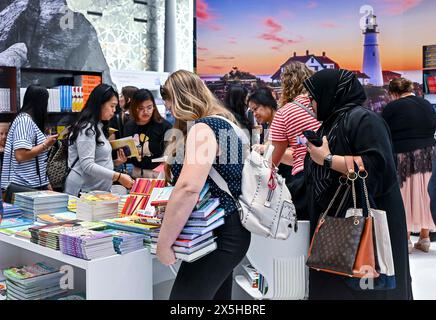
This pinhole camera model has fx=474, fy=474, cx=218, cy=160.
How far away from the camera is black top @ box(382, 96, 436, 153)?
475 centimetres

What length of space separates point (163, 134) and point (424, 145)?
2711 millimetres

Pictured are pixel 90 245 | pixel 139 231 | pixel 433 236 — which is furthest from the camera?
pixel 433 236

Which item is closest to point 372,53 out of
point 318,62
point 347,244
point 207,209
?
point 318,62

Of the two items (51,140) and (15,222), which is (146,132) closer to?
(51,140)

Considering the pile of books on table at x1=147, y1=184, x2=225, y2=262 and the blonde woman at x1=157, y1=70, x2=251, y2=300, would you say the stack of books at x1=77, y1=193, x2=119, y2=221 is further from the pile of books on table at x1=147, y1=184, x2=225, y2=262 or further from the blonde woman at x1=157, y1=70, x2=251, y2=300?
the pile of books on table at x1=147, y1=184, x2=225, y2=262

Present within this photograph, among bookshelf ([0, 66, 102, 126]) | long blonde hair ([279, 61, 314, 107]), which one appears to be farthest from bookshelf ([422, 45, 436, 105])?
bookshelf ([0, 66, 102, 126])

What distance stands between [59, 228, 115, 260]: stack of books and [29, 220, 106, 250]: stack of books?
6cm

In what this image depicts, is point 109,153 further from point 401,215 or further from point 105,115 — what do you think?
point 401,215

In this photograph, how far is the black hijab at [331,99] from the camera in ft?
→ 6.59

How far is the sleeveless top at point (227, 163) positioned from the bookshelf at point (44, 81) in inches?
155

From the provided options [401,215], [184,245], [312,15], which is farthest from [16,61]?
[401,215]

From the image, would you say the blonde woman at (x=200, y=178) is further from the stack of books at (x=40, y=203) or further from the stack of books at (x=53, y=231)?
the stack of books at (x=40, y=203)

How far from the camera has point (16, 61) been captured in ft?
18.1

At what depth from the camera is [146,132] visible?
13.9 feet
